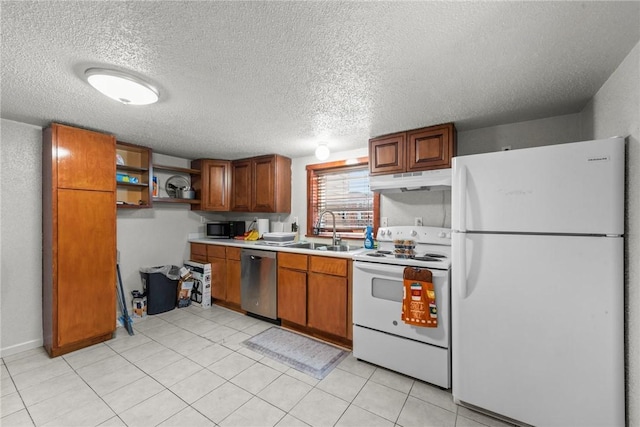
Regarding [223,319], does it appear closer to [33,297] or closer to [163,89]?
[33,297]

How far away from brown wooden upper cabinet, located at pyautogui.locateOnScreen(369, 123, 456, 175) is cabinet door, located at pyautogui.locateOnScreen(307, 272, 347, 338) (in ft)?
4.01

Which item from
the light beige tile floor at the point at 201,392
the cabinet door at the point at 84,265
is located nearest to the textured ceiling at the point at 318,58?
the cabinet door at the point at 84,265

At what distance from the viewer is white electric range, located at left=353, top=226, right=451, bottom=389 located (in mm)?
1951

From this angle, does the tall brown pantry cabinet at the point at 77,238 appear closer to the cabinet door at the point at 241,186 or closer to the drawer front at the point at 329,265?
the cabinet door at the point at 241,186

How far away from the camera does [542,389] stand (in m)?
1.53

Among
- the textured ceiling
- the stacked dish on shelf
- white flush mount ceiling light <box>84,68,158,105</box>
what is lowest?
the stacked dish on shelf

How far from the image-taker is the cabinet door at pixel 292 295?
2812mm

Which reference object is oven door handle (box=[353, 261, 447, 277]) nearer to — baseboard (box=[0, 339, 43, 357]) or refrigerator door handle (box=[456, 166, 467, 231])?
refrigerator door handle (box=[456, 166, 467, 231])

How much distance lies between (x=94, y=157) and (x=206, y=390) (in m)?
2.43

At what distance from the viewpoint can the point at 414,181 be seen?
2488 millimetres

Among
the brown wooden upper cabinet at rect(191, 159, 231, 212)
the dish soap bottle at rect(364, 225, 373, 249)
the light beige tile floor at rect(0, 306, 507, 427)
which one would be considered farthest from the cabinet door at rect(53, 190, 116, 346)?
the dish soap bottle at rect(364, 225, 373, 249)

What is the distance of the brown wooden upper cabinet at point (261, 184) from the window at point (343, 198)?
0.36 metres

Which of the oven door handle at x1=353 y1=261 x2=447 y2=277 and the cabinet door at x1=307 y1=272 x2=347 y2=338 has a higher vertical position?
the oven door handle at x1=353 y1=261 x2=447 y2=277

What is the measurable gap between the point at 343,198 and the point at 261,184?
1.22 meters
